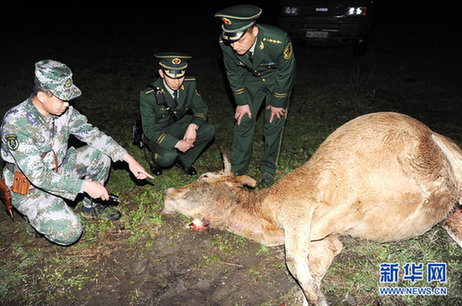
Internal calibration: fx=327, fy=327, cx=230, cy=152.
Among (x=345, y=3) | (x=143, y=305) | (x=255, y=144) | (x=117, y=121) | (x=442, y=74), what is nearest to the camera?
(x=143, y=305)

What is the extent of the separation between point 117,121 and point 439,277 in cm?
515

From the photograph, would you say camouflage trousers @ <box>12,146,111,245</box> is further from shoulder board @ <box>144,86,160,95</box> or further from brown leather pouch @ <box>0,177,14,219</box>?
shoulder board @ <box>144,86,160,95</box>

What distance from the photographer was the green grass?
2.95 metres

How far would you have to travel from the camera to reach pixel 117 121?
19.2 feet

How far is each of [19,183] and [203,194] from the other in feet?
5.60

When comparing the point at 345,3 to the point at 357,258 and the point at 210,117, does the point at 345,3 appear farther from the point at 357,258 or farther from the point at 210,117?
the point at 357,258

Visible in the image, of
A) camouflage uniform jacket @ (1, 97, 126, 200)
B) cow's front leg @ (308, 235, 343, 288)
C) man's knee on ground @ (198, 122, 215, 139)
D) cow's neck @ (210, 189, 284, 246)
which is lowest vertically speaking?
cow's front leg @ (308, 235, 343, 288)

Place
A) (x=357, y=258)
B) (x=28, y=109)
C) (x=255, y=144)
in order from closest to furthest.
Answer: (x=28, y=109) < (x=357, y=258) < (x=255, y=144)

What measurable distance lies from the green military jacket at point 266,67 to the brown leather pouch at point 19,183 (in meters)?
2.48

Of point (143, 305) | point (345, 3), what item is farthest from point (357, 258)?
point (345, 3)

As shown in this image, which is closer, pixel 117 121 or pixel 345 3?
pixel 117 121

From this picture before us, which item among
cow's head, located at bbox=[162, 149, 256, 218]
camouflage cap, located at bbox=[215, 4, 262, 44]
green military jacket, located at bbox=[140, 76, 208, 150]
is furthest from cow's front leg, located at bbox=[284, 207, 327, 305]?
green military jacket, located at bbox=[140, 76, 208, 150]

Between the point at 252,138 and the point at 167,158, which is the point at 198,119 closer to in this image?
the point at 167,158

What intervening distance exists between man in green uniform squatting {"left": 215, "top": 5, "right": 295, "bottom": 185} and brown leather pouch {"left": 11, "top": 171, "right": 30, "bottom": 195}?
2379 mm
